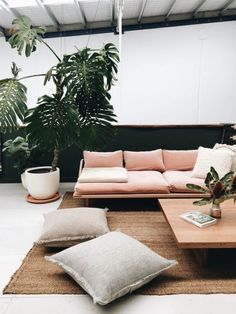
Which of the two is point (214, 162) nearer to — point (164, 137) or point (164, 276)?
point (164, 137)

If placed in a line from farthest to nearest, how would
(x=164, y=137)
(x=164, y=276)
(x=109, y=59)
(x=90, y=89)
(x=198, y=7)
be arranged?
(x=198, y=7)
(x=164, y=137)
(x=109, y=59)
(x=90, y=89)
(x=164, y=276)

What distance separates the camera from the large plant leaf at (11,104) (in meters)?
2.62

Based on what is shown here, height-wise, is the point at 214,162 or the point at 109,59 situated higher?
the point at 109,59

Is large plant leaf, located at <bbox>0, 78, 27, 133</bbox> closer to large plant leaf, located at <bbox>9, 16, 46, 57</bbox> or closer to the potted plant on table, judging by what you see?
large plant leaf, located at <bbox>9, 16, 46, 57</bbox>

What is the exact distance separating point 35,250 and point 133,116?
3.95 meters

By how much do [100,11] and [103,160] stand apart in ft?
9.65

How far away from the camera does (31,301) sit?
167cm

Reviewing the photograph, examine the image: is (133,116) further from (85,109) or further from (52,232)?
(52,232)

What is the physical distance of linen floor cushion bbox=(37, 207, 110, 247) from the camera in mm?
2209

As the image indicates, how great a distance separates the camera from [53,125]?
Result: 2781mm

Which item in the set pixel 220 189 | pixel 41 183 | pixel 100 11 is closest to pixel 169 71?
pixel 100 11

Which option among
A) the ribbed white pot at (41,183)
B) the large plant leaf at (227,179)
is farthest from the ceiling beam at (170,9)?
the large plant leaf at (227,179)

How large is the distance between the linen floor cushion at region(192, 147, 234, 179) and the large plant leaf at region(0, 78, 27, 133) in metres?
2.07

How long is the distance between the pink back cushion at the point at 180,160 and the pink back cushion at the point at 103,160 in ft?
2.09
